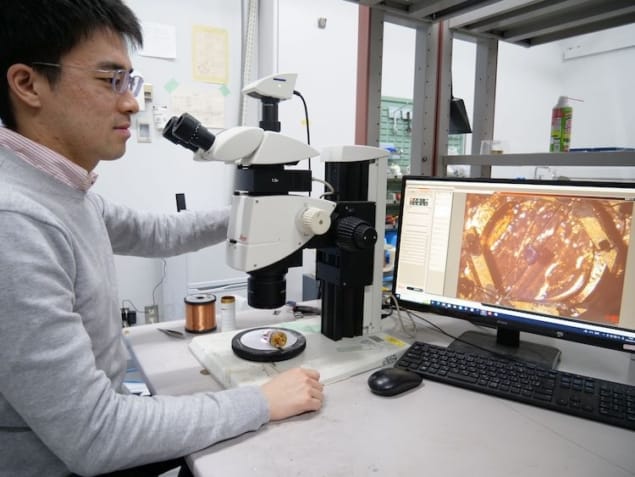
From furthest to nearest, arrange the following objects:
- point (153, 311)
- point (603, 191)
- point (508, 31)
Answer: point (153, 311)
point (508, 31)
point (603, 191)

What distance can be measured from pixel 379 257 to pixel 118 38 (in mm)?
688

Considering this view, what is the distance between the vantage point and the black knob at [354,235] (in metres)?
0.89

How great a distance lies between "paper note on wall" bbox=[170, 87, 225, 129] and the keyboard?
1.97 metres

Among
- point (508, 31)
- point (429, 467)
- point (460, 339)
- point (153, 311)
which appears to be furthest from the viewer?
point (153, 311)

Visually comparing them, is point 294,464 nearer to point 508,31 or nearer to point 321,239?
point 321,239

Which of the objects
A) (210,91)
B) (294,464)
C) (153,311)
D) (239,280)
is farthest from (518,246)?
(210,91)

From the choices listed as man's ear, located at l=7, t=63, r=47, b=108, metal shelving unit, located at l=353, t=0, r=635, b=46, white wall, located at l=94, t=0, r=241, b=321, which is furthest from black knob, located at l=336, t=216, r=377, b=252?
white wall, located at l=94, t=0, r=241, b=321

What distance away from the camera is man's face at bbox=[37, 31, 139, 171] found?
0.68 meters

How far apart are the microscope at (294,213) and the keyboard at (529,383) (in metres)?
0.19

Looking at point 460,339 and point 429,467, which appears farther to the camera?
point 460,339

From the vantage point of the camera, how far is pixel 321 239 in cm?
95

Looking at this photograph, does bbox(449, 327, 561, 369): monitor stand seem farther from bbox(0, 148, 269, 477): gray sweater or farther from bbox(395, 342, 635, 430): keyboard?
bbox(0, 148, 269, 477): gray sweater

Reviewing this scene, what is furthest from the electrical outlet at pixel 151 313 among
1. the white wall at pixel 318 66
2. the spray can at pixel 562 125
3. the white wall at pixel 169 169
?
the spray can at pixel 562 125

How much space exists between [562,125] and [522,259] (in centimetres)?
66
